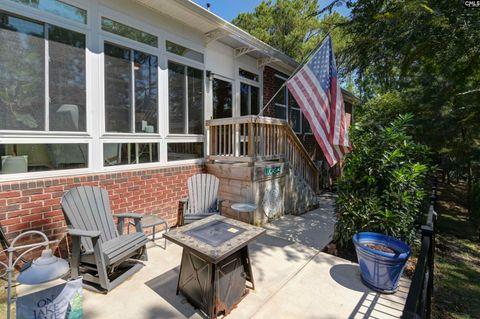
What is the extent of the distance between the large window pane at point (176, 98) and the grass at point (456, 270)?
15.2 ft

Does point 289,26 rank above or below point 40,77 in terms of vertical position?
above

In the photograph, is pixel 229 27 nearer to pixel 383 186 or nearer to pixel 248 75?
pixel 248 75

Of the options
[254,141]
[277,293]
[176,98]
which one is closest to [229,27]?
[176,98]

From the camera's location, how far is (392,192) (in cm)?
345

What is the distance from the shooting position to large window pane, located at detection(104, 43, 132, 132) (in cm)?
379

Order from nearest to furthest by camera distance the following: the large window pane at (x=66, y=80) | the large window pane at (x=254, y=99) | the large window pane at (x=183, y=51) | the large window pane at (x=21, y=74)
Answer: the large window pane at (x=21, y=74) < the large window pane at (x=66, y=80) < the large window pane at (x=183, y=51) < the large window pane at (x=254, y=99)

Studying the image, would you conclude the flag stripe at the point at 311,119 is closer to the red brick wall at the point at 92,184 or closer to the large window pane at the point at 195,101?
the large window pane at the point at 195,101

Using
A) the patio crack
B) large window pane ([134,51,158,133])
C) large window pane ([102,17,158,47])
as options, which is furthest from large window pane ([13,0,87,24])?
the patio crack

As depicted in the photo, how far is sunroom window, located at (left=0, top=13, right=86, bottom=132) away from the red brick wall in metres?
0.71

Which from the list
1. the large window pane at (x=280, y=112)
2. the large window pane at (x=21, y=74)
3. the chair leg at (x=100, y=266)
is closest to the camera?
the chair leg at (x=100, y=266)

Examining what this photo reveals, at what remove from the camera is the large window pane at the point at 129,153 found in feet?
12.6

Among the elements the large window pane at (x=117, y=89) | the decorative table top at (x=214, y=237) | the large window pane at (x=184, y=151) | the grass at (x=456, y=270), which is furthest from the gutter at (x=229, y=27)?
the grass at (x=456, y=270)

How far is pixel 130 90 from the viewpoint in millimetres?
4066

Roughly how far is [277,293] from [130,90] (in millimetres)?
3584
